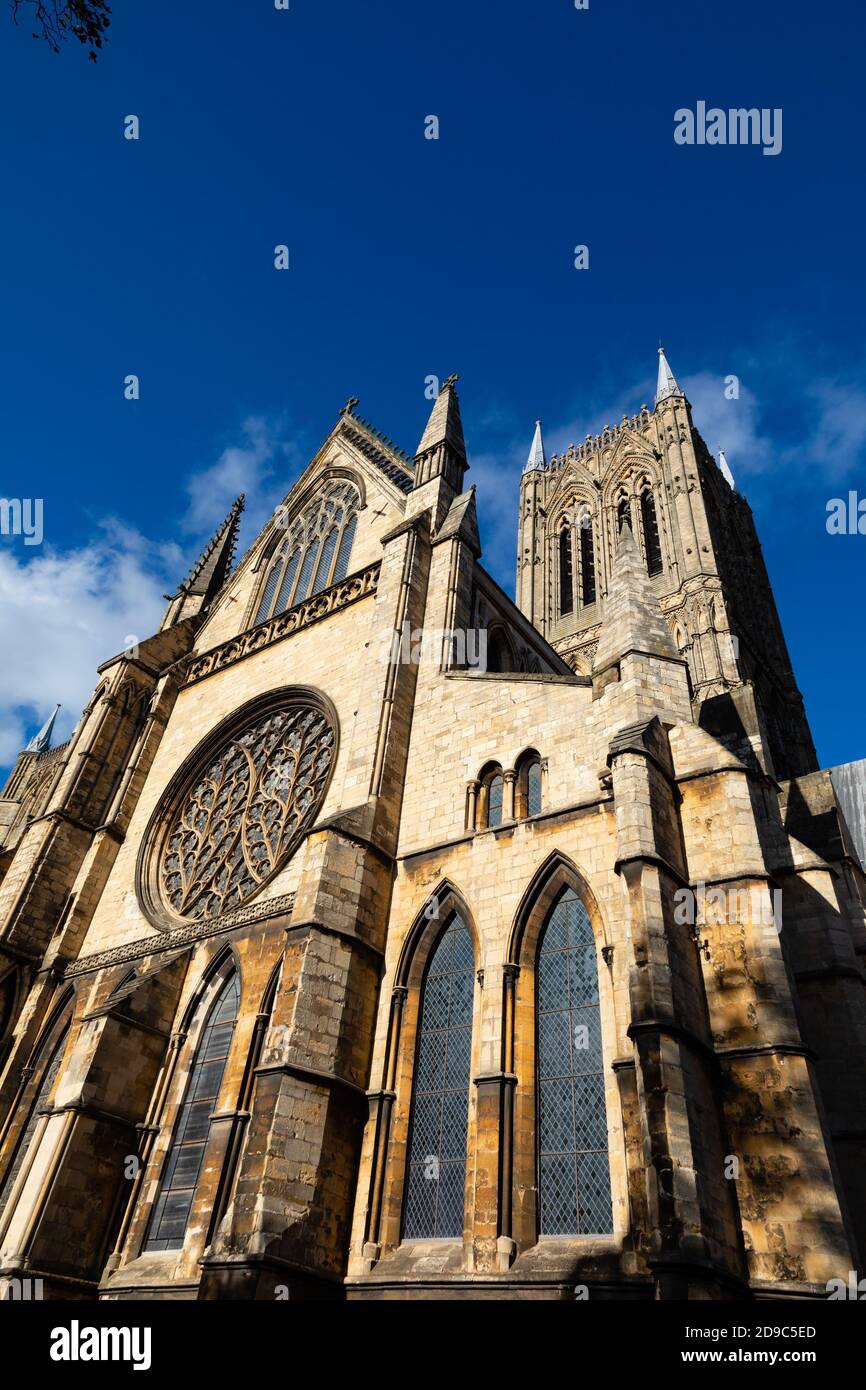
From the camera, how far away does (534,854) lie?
10.1 m

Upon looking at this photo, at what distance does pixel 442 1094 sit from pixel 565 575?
3481cm

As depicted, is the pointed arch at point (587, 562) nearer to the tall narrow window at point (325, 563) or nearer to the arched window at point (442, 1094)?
the tall narrow window at point (325, 563)

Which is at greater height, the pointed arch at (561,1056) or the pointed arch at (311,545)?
the pointed arch at (311,545)

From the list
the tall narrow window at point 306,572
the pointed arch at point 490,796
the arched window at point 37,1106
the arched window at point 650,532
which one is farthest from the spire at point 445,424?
the arched window at point 650,532

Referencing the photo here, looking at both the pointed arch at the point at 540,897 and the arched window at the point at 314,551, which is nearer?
the pointed arch at the point at 540,897

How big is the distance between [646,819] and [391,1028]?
394cm

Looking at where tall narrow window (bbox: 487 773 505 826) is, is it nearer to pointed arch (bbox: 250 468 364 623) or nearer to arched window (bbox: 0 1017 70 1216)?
pointed arch (bbox: 250 468 364 623)

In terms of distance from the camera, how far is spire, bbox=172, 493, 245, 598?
22.4 meters

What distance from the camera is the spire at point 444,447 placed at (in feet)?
56.3

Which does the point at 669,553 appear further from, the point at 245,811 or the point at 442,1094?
the point at 442,1094

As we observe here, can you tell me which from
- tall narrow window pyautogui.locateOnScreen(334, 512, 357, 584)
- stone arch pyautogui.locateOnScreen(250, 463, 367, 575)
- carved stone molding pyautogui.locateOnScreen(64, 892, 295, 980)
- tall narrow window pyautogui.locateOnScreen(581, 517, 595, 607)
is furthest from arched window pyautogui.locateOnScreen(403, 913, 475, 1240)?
tall narrow window pyautogui.locateOnScreen(581, 517, 595, 607)

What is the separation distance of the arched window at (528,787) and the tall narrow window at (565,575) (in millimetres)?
29033
